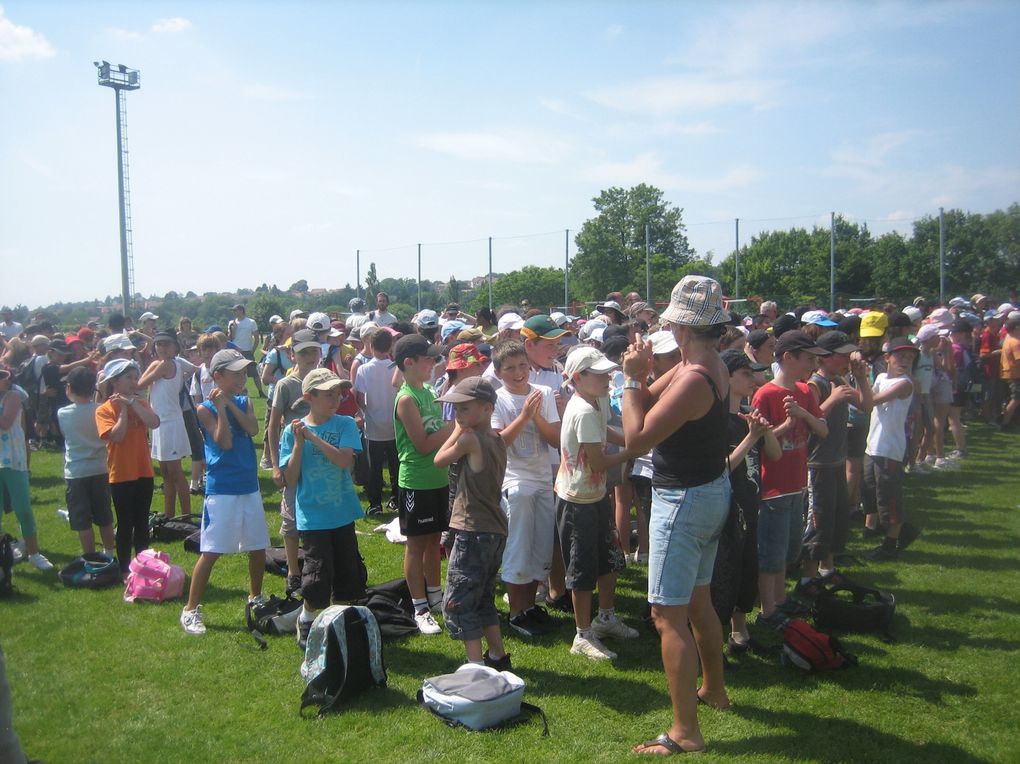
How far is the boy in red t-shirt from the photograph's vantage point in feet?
16.9

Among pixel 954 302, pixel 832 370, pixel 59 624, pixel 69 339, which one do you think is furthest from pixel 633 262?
pixel 59 624

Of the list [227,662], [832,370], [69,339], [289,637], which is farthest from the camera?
[69,339]

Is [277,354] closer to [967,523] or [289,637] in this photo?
[289,637]

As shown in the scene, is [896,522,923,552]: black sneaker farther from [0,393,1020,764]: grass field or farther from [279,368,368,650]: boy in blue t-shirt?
[279,368,368,650]: boy in blue t-shirt

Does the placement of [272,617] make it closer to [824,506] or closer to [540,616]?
[540,616]

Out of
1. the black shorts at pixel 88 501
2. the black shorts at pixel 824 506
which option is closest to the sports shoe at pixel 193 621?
the black shorts at pixel 88 501

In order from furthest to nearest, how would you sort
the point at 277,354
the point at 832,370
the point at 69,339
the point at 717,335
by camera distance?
the point at 69,339, the point at 277,354, the point at 832,370, the point at 717,335

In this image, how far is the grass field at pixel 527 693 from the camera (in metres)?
3.88

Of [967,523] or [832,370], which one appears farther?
[967,523]

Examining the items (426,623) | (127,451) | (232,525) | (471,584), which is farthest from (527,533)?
(127,451)

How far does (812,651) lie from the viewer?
4.66 metres

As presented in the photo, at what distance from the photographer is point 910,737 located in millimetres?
3920

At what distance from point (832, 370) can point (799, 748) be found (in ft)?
10.5

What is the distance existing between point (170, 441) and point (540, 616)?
4750 mm
